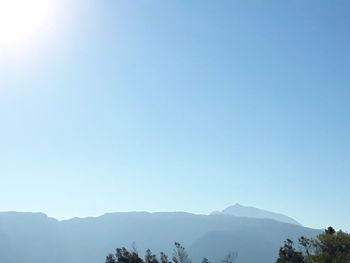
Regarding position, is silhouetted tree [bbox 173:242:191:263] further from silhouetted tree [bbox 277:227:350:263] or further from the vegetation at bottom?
silhouetted tree [bbox 277:227:350:263]

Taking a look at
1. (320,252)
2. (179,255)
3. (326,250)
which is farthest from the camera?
(179,255)

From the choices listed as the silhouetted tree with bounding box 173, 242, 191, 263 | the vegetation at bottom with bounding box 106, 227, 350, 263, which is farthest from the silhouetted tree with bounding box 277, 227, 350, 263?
the silhouetted tree with bounding box 173, 242, 191, 263

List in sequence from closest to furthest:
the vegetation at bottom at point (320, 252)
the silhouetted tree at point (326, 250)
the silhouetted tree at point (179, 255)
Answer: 1. the silhouetted tree at point (326, 250)
2. the vegetation at bottom at point (320, 252)
3. the silhouetted tree at point (179, 255)

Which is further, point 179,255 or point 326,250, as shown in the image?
point 179,255

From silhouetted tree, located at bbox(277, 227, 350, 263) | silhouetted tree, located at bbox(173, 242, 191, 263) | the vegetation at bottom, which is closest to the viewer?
silhouetted tree, located at bbox(277, 227, 350, 263)

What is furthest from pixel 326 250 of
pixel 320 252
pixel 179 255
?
pixel 179 255

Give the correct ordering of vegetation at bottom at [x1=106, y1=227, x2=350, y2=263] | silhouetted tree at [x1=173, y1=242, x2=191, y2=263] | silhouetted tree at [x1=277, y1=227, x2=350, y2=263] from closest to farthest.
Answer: silhouetted tree at [x1=277, y1=227, x2=350, y2=263] → vegetation at bottom at [x1=106, y1=227, x2=350, y2=263] → silhouetted tree at [x1=173, y1=242, x2=191, y2=263]

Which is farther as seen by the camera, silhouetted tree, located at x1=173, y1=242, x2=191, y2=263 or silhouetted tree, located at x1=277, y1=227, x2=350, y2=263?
silhouetted tree, located at x1=173, y1=242, x2=191, y2=263

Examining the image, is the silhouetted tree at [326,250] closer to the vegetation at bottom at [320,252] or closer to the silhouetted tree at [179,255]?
the vegetation at bottom at [320,252]

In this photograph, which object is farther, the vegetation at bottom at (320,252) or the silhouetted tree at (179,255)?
the silhouetted tree at (179,255)

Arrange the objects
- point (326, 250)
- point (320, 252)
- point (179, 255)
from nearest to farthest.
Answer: point (326, 250), point (320, 252), point (179, 255)

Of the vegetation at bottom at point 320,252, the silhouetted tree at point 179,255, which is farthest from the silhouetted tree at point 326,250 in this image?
the silhouetted tree at point 179,255

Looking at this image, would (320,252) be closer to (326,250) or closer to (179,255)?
(326,250)

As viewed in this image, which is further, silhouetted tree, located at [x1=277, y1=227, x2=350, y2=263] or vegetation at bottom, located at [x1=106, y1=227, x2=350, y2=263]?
vegetation at bottom, located at [x1=106, y1=227, x2=350, y2=263]
